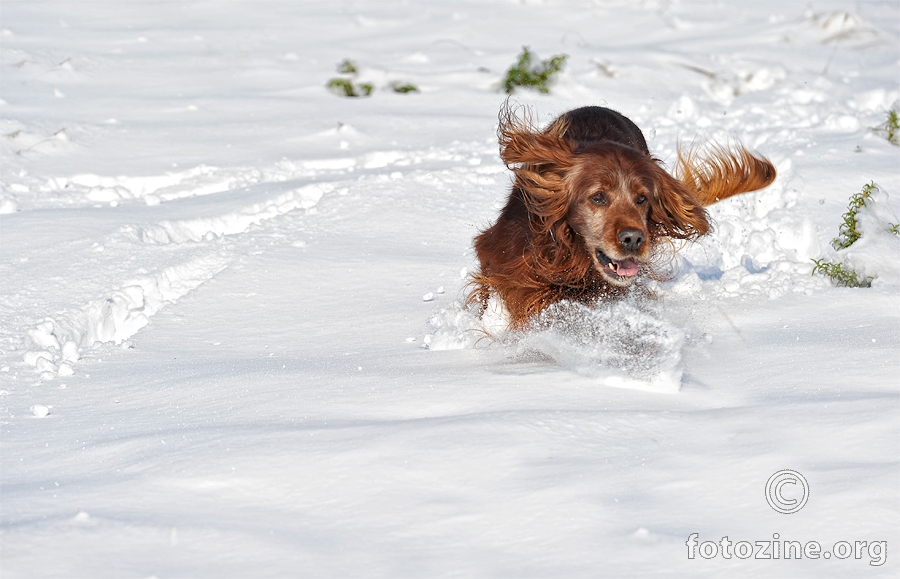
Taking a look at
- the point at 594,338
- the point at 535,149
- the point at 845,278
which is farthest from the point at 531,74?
the point at 594,338

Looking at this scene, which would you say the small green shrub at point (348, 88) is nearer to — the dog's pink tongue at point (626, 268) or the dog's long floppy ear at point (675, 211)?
the dog's long floppy ear at point (675, 211)

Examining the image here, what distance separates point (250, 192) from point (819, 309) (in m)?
2.94

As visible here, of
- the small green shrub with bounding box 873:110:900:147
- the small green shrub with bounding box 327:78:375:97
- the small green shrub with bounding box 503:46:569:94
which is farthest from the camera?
the small green shrub with bounding box 503:46:569:94

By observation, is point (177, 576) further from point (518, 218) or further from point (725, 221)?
point (725, 221)

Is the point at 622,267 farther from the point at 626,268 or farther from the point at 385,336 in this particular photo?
the point at 385,336

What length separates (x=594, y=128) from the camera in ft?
13.7

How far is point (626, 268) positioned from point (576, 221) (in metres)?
0.30

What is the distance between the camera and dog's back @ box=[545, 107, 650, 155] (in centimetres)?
408

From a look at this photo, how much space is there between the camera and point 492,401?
2.89 metres
